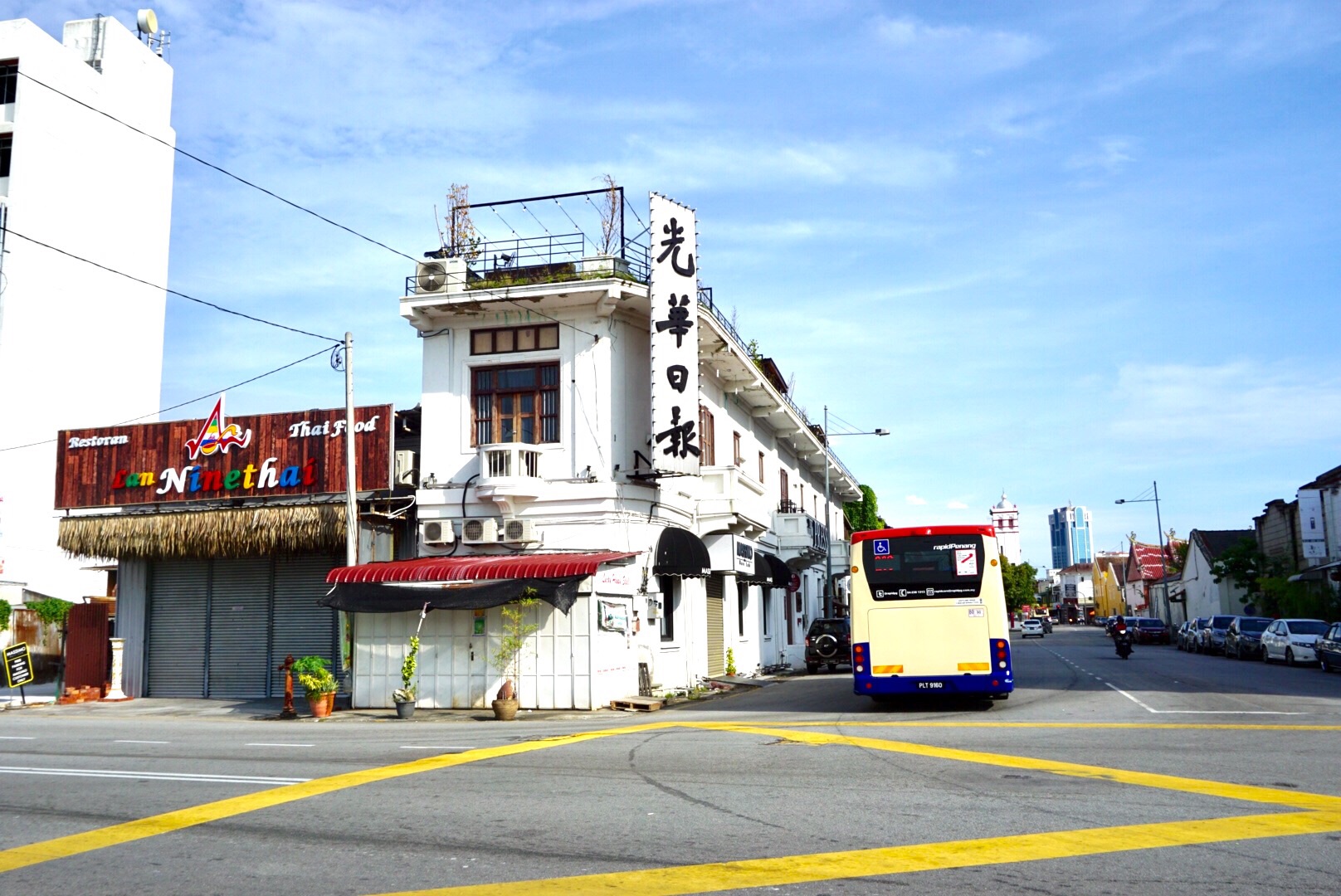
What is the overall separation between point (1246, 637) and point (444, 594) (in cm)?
3126

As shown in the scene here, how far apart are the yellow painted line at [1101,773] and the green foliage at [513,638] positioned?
26.6ft

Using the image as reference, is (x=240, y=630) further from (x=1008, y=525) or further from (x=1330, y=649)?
(x=1008, y=525)

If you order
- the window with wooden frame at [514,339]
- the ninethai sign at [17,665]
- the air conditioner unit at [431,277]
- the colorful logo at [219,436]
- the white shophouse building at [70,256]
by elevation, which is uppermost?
the white shophouse building at [70,256]

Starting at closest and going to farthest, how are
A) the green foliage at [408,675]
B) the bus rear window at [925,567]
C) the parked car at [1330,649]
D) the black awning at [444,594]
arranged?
the bus rear window at [925,567]
the black awning at [444,594]
the green foliage at [408,675]
the parked car at [1330,649]

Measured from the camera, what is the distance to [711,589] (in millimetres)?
28531

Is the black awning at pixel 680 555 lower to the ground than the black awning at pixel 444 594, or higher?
higher

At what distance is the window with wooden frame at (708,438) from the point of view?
89.4 ft

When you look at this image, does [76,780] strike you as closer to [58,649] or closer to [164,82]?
Answer: [58,649]

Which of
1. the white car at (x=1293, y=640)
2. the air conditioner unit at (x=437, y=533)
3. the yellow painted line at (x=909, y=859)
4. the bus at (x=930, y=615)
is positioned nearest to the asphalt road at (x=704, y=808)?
the yellow painted line at (x=909, y=859)

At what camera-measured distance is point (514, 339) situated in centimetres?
2422

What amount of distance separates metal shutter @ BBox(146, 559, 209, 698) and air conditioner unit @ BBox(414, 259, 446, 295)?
928 centimetres

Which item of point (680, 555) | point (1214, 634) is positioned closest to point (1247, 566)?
point (1214, 634)

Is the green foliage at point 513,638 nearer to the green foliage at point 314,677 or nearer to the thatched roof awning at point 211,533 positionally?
the green foliage at point 314,677

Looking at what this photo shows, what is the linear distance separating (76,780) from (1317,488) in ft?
164
